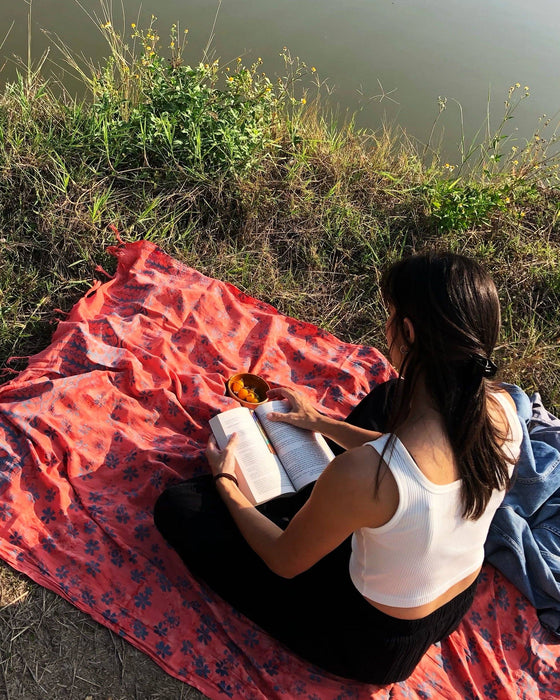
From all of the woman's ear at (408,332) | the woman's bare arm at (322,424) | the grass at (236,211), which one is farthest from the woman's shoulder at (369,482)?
the grass at (236,211)

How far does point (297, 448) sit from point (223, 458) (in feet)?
0.93

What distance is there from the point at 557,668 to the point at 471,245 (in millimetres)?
2387

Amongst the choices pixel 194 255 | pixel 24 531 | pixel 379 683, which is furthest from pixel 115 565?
pixel 194 255

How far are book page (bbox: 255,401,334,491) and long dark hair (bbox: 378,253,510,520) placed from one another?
705mm

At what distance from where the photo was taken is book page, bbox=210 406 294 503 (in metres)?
2.07

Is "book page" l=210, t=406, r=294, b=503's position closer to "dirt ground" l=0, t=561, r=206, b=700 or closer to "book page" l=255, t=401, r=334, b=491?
"book page" l=255, t=401, r=334, b=491

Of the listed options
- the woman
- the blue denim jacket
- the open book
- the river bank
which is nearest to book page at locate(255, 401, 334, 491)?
the open book

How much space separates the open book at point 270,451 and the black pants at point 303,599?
9 centimetres

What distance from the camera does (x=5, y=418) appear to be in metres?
2.36

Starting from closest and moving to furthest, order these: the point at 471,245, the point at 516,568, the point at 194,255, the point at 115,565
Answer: the point at 115,565, the point at 516,568, the point at 194,255, the point at 471,245

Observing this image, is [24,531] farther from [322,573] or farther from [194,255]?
[194,255]

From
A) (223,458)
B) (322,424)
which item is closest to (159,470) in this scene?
(223,458)

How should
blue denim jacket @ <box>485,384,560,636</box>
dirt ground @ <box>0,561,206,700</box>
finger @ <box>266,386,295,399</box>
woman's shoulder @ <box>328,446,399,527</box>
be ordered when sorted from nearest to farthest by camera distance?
1. woman's shoulder @ <box>328,446,399,527</box>
2. dirt ground @ <box>0,561,206,700</box>
3. blue denim jacket @ <box>485,384,560,636</box>
4. finger @ <box>266,386,295,399</box>

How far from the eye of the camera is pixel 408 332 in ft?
4.99
